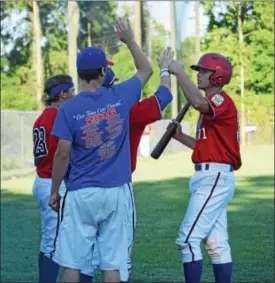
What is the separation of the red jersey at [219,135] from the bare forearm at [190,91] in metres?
0.18

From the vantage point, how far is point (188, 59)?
186ft

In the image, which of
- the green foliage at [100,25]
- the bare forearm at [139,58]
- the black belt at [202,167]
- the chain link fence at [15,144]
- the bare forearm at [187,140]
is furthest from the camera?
the green foliage at [100,25]

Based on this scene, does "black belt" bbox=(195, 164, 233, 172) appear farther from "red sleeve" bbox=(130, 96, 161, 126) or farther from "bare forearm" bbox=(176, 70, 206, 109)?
"red sleeve" bbox=(130, 96, 161, 126)

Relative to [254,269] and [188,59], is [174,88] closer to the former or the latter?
[188,59]

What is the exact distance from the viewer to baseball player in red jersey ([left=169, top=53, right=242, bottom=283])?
7.79 meters

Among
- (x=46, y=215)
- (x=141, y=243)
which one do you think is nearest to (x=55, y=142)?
(x=46, y=215)

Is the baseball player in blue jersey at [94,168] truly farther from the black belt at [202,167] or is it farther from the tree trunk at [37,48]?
the tree trunk at [37,48]

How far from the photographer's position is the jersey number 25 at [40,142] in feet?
27.3

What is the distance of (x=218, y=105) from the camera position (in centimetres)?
775

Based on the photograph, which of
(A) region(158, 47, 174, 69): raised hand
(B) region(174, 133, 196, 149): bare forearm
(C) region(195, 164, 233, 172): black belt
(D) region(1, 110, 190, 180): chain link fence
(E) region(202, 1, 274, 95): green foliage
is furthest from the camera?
(E) region(202, 1, 274, 95): green foliage

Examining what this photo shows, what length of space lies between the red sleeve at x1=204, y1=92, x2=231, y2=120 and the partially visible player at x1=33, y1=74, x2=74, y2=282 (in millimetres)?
1426

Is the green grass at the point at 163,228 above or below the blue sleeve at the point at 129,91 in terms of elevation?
below

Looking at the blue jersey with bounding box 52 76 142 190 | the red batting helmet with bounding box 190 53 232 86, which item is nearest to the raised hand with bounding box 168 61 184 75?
the red batting helmet with bounding box 190 53 232 86

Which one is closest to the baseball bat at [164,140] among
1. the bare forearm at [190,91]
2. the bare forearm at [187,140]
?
the bare forearm at [187,140]
